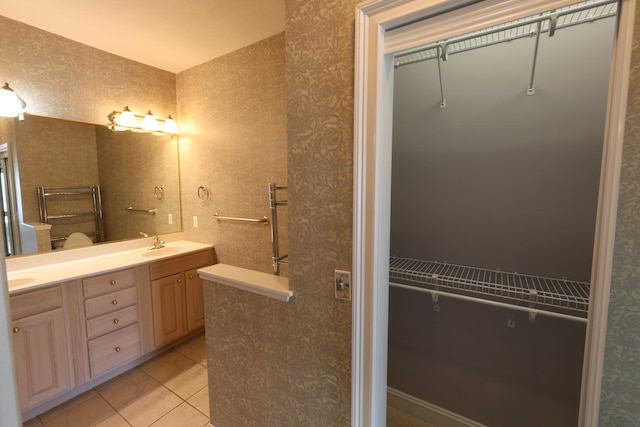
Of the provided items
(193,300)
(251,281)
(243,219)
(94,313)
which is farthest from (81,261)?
(251,281)

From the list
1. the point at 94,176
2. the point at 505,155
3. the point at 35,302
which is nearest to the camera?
the point at 505,155

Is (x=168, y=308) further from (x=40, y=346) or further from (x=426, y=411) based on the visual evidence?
(x=426, y=411)

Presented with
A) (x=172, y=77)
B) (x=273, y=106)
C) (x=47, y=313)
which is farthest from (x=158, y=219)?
(x=273, y=106)

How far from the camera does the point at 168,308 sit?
250cm

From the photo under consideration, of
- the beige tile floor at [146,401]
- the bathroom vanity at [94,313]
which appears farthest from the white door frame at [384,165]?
the bathroom vanity at [94,313]

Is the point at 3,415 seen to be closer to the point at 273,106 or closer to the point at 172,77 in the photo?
the point at 273,106

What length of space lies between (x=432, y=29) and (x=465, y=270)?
4.21ft

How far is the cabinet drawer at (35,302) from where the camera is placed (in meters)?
1.66

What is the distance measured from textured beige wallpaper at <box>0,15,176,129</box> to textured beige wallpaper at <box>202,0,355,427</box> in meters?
2.25

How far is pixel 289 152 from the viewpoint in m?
1.18

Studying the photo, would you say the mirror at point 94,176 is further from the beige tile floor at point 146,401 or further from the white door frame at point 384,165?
the white door frame at point 384,165

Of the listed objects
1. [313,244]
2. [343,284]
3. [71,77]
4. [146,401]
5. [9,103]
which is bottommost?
[146,401]

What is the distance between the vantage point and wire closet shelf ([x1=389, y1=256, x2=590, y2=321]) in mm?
1258

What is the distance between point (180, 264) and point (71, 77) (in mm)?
1804
